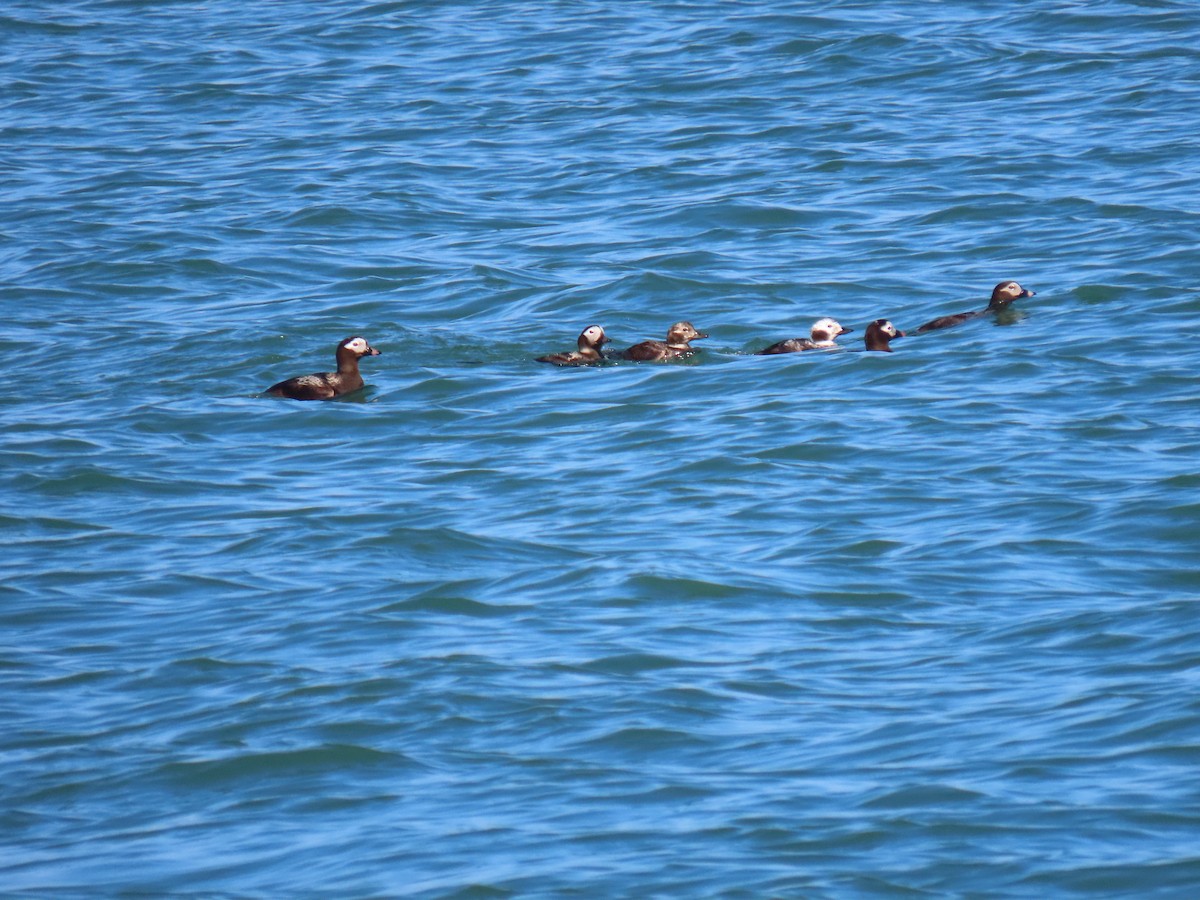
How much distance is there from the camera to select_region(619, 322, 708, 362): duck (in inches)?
582

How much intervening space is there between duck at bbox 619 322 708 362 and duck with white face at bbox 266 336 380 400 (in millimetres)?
2174

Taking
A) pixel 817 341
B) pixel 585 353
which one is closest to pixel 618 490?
pixel 585 353

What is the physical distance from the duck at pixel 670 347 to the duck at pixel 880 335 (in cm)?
148

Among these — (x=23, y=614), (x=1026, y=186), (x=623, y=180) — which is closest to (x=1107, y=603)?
(x=23, y=614)

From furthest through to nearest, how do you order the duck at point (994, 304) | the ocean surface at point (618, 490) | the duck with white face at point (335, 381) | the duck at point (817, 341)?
the duck at point (994, 304) < the duck at point (817, 341) < the duck with white face at point (335, 381) < the ocean surface at point (618, 490)

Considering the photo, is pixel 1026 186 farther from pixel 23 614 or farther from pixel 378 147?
pixel 23 614

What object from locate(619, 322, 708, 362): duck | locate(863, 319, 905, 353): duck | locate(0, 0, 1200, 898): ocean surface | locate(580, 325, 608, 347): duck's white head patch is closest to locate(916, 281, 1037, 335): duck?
locate(0, 0, 1200, 898): ocean surface

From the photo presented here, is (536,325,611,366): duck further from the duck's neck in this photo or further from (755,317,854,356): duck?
the duck's neck

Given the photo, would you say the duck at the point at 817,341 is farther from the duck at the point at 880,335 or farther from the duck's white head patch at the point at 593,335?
the duck's white head patch at the point at 593,335

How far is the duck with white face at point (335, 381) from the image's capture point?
554 inches

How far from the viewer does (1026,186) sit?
19.4m

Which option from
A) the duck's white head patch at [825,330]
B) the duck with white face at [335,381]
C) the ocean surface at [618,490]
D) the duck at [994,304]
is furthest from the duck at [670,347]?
the duck with white face at [335,381]

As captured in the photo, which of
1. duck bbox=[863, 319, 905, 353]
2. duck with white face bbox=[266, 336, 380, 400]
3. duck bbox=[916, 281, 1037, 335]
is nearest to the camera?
duck with white face bbox=[266, 336, 380, 400]

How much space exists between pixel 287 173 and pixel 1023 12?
1157cm
